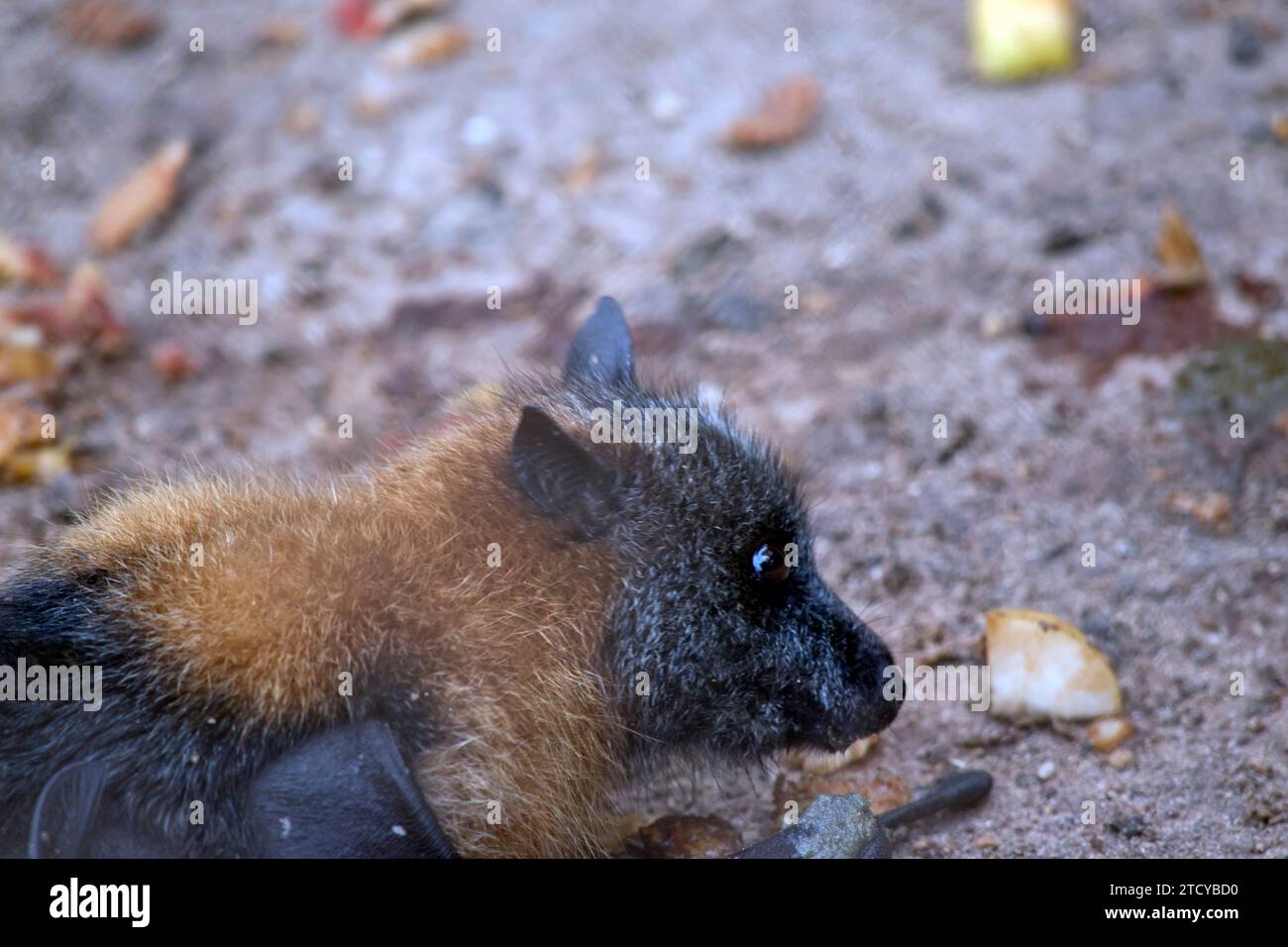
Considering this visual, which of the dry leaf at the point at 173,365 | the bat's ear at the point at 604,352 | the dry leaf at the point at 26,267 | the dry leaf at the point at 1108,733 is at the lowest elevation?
the dry leaf at the point at 1108,733

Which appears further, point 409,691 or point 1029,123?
point 1029,123

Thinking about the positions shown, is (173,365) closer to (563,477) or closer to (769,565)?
(563,477)

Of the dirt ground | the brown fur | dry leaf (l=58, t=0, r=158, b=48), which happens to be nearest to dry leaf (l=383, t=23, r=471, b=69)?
the dirt ground

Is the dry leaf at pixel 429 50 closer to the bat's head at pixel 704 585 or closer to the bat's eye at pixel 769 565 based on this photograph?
the bat's head at pixel 704 585

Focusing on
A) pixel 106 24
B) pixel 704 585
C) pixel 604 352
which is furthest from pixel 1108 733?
pixel 106 24

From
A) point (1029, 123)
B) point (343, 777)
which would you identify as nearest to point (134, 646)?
point (343, 777)

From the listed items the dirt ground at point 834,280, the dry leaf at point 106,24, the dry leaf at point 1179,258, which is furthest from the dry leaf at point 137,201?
the dry leaf at point 1179,258
